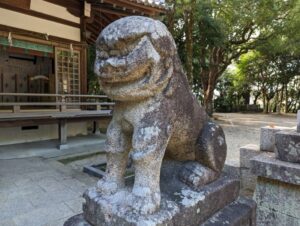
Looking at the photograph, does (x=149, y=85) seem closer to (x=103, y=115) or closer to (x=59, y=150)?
(x=59, y=150)

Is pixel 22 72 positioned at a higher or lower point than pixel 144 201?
higher

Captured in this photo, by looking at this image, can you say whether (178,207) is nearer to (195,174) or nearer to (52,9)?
(195,174)

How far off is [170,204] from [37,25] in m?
6.93

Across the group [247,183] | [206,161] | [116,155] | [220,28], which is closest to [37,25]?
[247,183]

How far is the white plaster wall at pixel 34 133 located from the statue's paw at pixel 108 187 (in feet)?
19.5

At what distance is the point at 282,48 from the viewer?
13398 millimetres

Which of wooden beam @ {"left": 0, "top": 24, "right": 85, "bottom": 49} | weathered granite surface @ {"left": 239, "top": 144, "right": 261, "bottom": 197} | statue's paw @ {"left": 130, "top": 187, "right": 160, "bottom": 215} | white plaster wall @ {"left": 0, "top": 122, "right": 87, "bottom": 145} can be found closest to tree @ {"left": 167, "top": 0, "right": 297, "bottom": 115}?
wooden beam @ {"left": 0, "top": 24, "right": 85, "bottom": 49}

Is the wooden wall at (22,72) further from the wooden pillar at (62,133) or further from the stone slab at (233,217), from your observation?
the stone slab at (233,217)

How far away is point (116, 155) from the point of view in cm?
151

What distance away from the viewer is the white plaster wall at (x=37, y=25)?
6319 millimetres

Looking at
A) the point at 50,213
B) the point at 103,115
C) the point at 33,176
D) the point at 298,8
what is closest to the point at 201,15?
the point at 298,8

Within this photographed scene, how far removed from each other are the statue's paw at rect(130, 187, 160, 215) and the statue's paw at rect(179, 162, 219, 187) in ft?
1.06

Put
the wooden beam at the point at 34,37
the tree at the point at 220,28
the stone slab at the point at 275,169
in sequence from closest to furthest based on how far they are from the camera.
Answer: the stone slab at the point at 275,169, the wooden beam at the point at 34,37, the tree at the point at 220,28

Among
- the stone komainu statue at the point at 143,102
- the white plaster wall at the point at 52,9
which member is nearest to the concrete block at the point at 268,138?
the stone komainu statue at the point at 143,102
